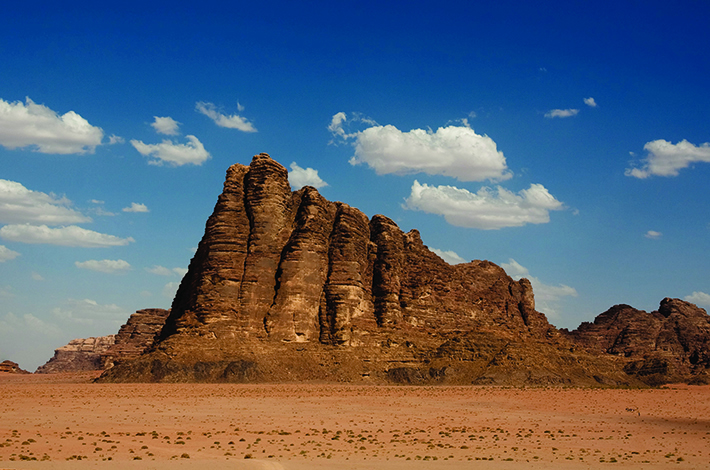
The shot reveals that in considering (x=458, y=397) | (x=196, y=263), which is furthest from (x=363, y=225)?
(x=458, y=397)

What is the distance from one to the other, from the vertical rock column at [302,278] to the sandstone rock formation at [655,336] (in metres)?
56.4

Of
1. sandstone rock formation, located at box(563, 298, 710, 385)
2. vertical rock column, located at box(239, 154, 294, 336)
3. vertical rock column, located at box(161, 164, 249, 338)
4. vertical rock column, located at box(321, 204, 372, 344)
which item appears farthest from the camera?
sandstone rock formation, located at box(563, 298, 710, 385)

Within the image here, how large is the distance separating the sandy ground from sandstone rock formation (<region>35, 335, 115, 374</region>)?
368 feet

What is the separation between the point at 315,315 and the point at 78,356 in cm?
10820

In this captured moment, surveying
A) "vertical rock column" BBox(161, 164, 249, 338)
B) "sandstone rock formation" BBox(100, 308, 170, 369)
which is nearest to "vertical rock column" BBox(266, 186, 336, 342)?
"vertical rock column" BBox(161, 164, 249, 338)

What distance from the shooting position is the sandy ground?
24.9 meters

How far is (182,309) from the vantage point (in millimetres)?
81875

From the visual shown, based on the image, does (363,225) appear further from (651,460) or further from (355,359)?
(651,460)

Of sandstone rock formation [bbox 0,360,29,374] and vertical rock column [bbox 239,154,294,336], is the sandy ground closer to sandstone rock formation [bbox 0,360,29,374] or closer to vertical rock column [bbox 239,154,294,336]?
vertical rock column [bbox 239,154,294,336]

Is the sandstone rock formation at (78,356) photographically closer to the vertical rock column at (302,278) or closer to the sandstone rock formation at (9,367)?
the sandstone rock formation at (9,367)

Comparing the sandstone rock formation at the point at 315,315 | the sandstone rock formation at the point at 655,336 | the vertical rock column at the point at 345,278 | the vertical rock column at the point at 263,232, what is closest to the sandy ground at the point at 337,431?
the sandstone rock formation at the point at 315,315

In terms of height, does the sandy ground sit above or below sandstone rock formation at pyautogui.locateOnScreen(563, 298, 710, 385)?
below

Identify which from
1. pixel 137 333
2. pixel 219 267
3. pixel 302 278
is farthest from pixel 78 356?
pixel 302 278

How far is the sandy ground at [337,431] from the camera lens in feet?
81.7
